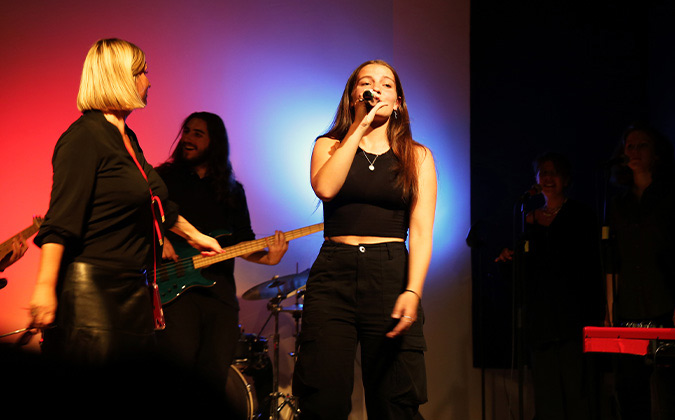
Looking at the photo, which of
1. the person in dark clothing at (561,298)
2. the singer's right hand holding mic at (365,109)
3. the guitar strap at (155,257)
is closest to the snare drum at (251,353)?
the person in dark clothing at (561,298)

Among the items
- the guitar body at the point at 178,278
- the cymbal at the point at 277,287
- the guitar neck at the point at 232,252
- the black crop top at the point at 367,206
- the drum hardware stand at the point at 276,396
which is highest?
the black crop top at the point at 367,206

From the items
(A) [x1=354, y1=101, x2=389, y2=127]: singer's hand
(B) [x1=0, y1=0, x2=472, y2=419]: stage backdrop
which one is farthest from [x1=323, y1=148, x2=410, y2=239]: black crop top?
(B) [x1=0, y1=0, x2=472, y2=419]: stage backdrop

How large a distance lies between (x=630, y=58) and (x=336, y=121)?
11.7 feet

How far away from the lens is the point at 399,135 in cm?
269

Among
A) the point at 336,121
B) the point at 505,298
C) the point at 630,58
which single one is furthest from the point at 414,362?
the point at 630,58

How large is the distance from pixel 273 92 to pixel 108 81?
3.03 meters

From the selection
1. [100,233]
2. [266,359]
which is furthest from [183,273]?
[100,233]

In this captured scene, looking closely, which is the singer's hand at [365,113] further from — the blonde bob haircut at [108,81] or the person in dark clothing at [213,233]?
the person in dark clothing at [213,233]

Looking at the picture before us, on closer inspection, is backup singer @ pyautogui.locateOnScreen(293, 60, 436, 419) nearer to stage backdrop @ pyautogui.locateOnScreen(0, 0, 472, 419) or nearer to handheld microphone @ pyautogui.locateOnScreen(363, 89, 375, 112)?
handheld microphone @ pyautogui.locateOnScreen(363, 89, 375, 112)

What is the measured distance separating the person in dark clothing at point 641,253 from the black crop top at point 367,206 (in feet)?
5.89

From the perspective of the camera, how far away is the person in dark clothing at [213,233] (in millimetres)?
3625

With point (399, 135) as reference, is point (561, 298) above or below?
below

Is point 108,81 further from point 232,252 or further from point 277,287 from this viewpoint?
point 277,287

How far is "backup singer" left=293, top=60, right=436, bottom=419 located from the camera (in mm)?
2334
